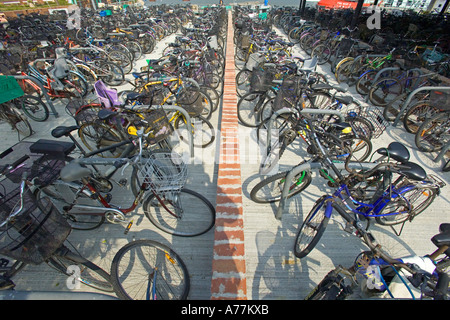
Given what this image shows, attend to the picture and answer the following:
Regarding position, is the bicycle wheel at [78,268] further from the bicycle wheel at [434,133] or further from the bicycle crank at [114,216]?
the bicycle wheel at [434,133]

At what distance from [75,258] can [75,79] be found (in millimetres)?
5735

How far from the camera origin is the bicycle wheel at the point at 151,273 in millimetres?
2127

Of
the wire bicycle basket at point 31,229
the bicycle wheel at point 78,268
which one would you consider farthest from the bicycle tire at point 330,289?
the wire bicycle basket at point 31,229

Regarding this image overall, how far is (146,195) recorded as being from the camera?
2.59 meters

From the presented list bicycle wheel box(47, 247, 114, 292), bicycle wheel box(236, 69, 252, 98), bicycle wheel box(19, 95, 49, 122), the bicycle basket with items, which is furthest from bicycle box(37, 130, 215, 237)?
bicycle wheel box(236, 69, 252, 98)

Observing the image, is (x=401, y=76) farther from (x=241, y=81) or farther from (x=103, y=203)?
(x=103, y=203)

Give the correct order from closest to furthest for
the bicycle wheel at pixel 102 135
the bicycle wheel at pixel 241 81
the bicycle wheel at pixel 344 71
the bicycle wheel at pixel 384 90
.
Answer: the bicycle wheel at pixel 102 135 → the bicycle wheel at pixel 384 90 → the bicycle wheel at pixel 241 81 → the bicycle wheel at pixel 344 71

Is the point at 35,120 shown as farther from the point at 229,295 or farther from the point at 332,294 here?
the point at 332,294

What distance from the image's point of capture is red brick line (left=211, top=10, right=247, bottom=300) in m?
2.16

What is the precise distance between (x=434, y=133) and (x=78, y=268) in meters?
6.27

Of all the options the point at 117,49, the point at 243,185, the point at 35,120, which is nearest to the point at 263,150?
the point at 243,185

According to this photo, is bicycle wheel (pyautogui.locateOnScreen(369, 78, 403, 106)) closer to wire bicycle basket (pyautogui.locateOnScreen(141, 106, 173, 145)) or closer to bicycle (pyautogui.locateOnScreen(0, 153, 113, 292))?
wire bicycle basket (pyautogui.locateOnScreen(141, 106, 173, 145))

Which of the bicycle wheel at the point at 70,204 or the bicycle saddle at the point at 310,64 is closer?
the bicycle wheel at the point at 70,204

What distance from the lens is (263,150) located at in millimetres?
4168
